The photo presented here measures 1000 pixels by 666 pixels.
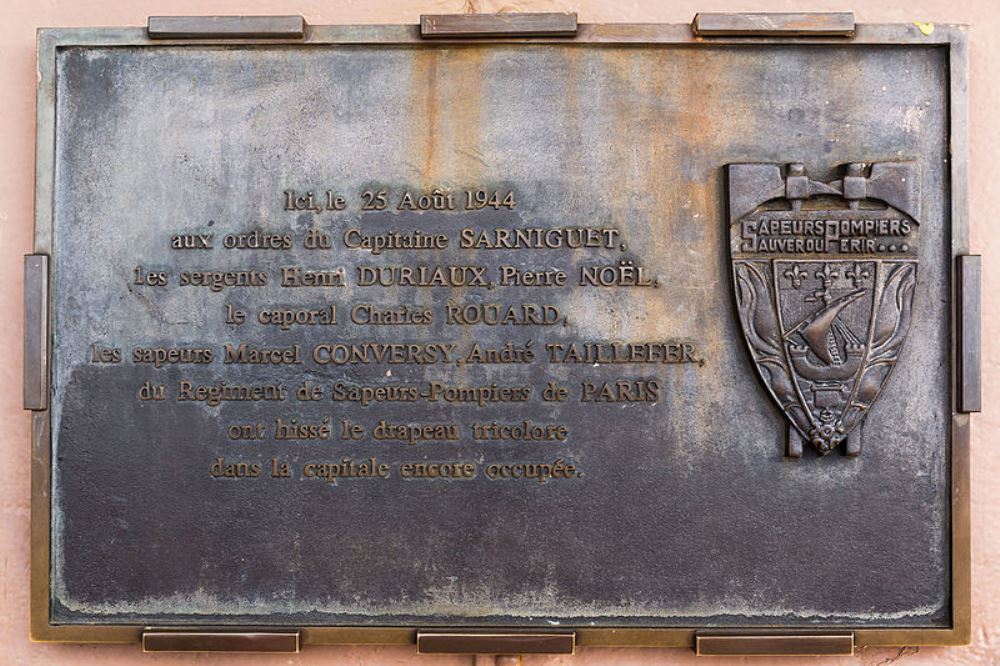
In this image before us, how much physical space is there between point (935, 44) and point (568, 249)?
4.28ft

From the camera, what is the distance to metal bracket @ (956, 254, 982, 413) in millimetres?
2426

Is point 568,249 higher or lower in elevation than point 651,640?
higher

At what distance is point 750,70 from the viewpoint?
8.17ft

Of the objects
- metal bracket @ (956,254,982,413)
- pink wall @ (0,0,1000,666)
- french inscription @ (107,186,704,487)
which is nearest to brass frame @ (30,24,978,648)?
metal bracket @ (956,254,982,413)

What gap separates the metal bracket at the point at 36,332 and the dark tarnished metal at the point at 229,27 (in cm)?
81

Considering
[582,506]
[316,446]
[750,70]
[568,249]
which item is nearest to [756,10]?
[750,70]

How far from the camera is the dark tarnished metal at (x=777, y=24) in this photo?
244 cm

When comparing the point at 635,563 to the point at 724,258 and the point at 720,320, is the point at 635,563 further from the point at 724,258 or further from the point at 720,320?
the point at 724,258

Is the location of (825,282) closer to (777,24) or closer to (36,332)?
(777,24)

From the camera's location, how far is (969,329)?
7.99 feet

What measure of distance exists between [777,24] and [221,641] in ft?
8.33

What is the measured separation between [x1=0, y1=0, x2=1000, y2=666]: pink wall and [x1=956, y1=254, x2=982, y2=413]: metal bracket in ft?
0.59

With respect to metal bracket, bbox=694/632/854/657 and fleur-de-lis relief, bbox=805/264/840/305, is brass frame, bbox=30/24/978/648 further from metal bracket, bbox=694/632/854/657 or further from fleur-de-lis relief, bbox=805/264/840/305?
fleur-de-lis relief, bbox=805/264/840/305

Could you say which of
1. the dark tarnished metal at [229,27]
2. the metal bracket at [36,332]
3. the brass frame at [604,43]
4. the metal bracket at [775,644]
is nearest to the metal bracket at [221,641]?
the brass frame at [604,43]
